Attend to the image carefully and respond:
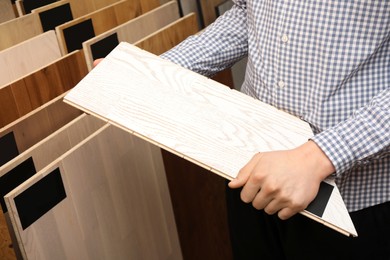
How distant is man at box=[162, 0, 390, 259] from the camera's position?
2.96ft

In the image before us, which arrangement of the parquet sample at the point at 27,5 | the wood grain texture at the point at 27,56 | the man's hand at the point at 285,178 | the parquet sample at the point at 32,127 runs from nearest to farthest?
the man's hand at the point at 285,178 → the parquet sample at the point at 32,127 → the wood grain texture at the point at 27,56 → the parquet sample at the point at 27,5

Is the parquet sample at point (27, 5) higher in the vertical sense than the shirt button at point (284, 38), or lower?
higher

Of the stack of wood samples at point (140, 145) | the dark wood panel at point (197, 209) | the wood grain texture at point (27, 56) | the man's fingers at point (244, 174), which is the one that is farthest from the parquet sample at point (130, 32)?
the man's fingers at point (244, 174)

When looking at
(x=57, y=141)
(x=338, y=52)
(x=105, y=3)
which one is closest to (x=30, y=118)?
(x=57, y=141)

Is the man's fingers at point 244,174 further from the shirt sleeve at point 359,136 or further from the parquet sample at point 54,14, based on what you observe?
the parquet sample at point 54,14

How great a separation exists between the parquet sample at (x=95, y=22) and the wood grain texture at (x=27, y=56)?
0.03 meters

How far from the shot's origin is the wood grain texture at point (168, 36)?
62.9 inches

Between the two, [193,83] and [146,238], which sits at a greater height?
[193,83]

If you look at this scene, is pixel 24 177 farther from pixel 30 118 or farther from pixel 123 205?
pixel 123 205

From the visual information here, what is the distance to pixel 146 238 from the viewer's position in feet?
5.01

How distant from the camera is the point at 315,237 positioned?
1.16 m

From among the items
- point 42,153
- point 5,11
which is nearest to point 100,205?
point 42,153

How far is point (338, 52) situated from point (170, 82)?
1.00 feet

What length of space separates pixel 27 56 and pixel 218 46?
54 cm
